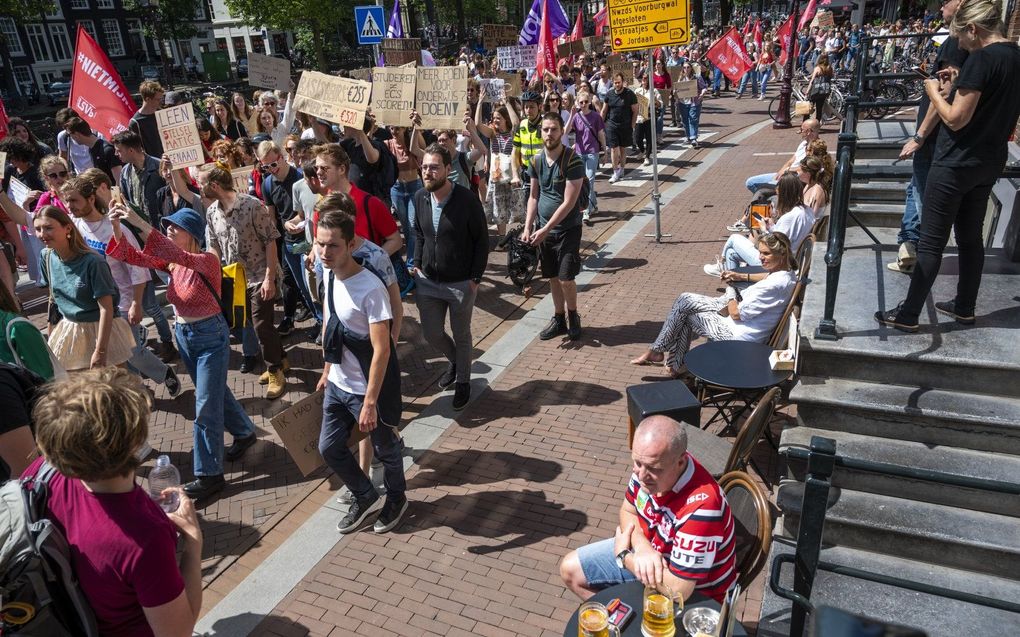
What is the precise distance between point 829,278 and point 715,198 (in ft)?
27.8

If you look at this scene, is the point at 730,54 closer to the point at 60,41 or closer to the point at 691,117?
the point at 691,117

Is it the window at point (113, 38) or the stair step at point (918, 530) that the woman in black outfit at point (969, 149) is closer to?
the stair step at point (918, 530)

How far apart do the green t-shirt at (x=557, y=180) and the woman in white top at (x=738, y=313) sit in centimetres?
148

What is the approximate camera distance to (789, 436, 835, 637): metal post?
2418 millimetres

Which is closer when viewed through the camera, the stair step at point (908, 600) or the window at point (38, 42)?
the stair step at point (908, 600)

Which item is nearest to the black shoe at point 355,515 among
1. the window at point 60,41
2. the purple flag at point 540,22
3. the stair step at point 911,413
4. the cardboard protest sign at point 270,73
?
the stair step at point 911,413

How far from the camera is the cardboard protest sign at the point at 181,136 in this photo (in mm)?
6648

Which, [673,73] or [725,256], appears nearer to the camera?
[725,256]

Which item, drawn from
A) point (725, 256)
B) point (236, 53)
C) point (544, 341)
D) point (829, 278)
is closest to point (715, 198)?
point (725, 256)

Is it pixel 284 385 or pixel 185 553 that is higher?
pixel 185 553

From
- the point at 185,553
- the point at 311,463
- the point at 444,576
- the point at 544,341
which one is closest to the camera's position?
the point at 185,553

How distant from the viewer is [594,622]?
2.60 m

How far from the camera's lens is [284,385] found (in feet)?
21.6

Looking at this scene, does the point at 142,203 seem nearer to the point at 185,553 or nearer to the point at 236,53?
the point at 185,553
